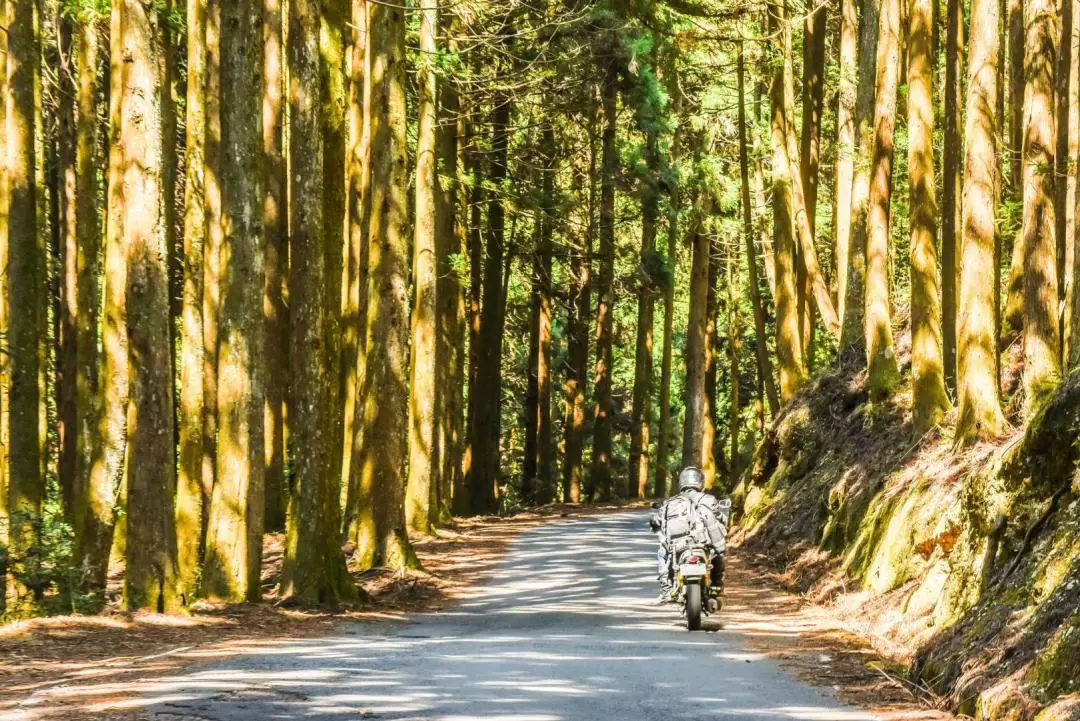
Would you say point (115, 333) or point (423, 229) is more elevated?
point (423, 229)

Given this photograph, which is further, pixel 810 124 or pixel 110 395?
pixel 810 124

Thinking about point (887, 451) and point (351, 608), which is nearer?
point (351, 608)

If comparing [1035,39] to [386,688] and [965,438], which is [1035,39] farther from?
[386,688]

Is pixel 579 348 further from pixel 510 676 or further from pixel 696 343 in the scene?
pixel 510 676

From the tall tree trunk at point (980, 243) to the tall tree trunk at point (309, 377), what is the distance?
745 centimetres

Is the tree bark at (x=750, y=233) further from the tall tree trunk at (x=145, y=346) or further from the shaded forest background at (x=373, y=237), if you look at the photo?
the tall tree trunk at (x=145, y=346)

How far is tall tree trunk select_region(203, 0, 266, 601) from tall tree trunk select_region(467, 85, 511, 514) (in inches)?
729

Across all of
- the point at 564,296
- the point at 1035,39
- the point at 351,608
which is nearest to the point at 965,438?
the point at 1035,39

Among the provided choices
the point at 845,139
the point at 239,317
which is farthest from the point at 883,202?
the point at 239,317

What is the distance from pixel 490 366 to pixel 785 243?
1059 cm

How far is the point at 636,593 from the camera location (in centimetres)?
1664

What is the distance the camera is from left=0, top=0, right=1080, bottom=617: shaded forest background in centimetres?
1305

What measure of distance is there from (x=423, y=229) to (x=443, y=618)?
34.2 feet

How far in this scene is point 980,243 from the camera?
1280cm
